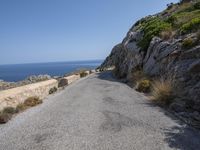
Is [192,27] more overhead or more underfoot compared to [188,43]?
more overhead

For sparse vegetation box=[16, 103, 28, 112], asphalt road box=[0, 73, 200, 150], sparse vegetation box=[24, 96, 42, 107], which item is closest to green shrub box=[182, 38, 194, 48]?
asphalt road box=[0, 73, 200, 150]

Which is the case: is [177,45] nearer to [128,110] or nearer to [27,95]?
[128,110]

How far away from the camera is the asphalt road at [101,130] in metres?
6.70

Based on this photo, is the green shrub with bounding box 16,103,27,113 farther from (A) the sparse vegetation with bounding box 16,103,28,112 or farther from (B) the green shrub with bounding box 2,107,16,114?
(B) the green shrub with bounding box 2,107,16,114

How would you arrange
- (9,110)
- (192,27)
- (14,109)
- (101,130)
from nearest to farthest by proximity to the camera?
(101,130)
(9,110)
(14,109)
(192,27)

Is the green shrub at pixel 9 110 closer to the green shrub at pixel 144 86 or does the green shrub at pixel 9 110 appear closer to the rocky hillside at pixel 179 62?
the rocky hillside at pixel 179 62

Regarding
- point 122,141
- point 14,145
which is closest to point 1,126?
point 14,145

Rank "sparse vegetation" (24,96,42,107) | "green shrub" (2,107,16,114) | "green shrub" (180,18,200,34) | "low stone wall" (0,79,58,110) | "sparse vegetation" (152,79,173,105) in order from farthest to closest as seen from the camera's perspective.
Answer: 1. "green shrub" (180,18,200,34)
2. "sparse vegetation" (24,96,42,107)
3. "low stone wall" (0,79,58,110)
4. "green shrub" (2,107,16,114)
5. "sparse vegetation" (152,79,173,105)

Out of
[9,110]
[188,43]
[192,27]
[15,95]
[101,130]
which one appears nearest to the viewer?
[101,130]

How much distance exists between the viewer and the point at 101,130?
7844 mm

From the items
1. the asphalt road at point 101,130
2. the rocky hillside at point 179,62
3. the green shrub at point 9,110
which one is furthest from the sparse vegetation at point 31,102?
Answer: the rocky hillside at point 179,62

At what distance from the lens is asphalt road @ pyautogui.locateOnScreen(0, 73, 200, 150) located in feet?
22.0

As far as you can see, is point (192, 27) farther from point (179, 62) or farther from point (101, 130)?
point (101, 130)

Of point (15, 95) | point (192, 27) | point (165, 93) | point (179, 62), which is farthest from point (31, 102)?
point (192, 27)
